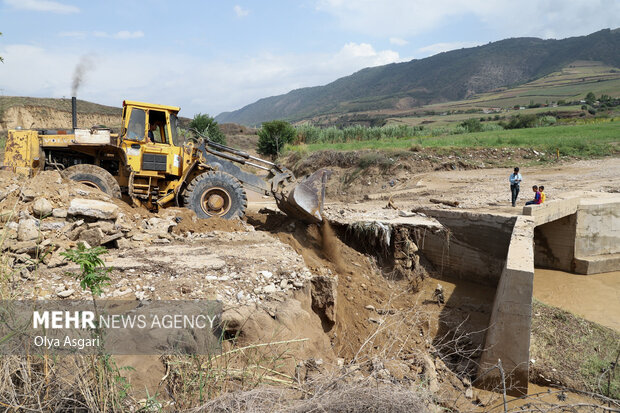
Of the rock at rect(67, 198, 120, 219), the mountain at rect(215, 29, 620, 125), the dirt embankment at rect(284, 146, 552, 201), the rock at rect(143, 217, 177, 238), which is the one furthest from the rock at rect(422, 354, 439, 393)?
the mountain at rect(215, 29, 620, 125)

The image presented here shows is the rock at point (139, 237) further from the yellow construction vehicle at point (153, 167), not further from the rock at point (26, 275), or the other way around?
the yellow construction vehicle at point (153, 167)

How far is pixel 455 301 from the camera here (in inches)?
342

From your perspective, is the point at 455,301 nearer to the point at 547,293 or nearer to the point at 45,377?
the point at 547,293

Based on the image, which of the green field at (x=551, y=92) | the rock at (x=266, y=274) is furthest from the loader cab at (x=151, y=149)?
the green field at (x=551, y=92)

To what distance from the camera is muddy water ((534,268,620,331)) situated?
27.0 ft

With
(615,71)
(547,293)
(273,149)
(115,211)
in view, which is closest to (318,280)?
(115,211)

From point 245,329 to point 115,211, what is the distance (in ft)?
12.3

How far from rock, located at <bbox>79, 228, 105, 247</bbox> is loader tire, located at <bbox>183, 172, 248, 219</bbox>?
2841 mm

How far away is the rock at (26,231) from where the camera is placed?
5.63 meters

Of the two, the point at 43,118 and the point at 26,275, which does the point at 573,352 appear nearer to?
the point at 26,275

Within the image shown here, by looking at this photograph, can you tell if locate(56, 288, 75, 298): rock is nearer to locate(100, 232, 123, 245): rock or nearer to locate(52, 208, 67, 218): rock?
locate(100, 232, 123, 245): rock

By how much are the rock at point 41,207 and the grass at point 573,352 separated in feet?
25.4

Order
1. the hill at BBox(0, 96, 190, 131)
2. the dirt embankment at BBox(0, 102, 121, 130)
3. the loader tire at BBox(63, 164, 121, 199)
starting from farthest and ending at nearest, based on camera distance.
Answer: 1. the hill at BBox(0, 96, 190, 131)
2. the dirt embankment at BBox(0, 102, 121, 130)
3. the loader tire at BBox(63, 164, 121, 199)

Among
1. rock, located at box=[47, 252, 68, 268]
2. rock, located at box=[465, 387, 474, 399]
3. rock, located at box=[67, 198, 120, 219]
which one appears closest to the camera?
rock, located at box=[47, 252, 68, 268]
